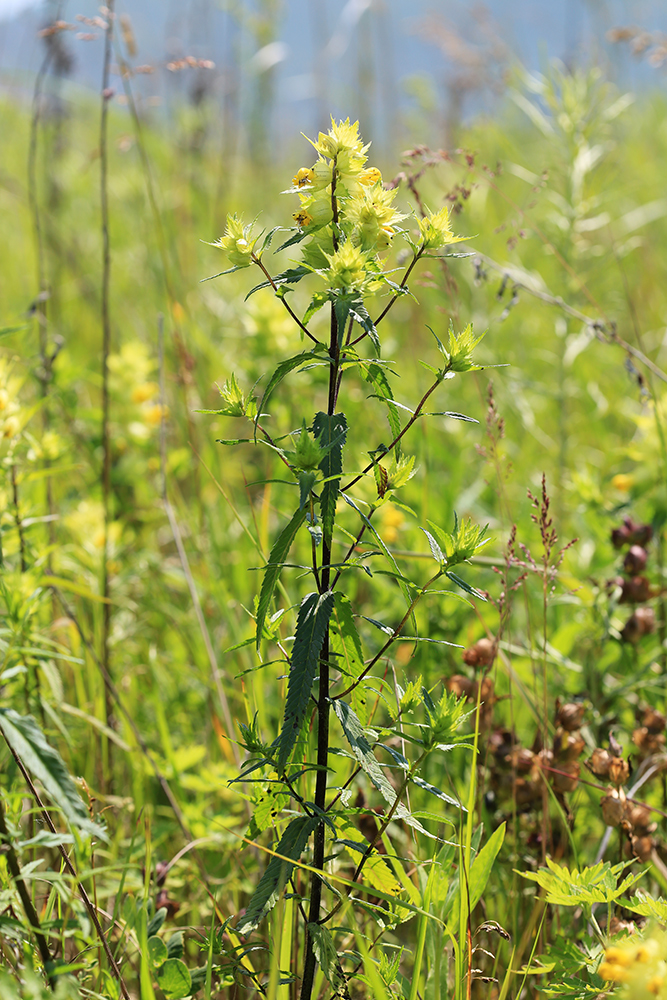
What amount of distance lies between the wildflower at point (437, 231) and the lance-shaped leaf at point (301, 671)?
39 centimetres

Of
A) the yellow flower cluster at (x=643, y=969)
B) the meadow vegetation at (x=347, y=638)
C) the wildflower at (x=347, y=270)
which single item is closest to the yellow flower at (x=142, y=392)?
the meadow vegetation at (x=347, y=638)

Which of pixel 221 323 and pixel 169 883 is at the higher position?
pixel 221 323

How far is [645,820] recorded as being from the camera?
115cm

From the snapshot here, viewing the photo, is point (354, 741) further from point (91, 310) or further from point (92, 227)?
point (92, 227)

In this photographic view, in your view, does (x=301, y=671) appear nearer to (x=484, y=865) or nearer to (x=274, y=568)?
(x=274, y=568)

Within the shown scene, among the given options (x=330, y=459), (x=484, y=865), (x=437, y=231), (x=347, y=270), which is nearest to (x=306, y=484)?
(x=330, y=459)

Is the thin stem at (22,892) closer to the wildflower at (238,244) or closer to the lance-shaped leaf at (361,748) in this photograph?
the lance-shaped leaf at (361,748)

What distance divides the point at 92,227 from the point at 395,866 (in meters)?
4.19

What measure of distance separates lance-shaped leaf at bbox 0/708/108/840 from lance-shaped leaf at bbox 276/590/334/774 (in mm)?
180

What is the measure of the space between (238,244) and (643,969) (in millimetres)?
757

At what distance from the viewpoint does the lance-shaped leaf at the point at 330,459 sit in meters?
0.76

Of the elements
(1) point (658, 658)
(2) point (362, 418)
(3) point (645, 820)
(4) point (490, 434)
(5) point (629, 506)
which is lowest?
(3) point (645, 820)

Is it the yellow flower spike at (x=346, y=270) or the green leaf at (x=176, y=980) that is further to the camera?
the green leaf at (x=176, y=980)

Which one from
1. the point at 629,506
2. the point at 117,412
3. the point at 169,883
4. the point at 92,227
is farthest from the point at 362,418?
the point at 92,227
